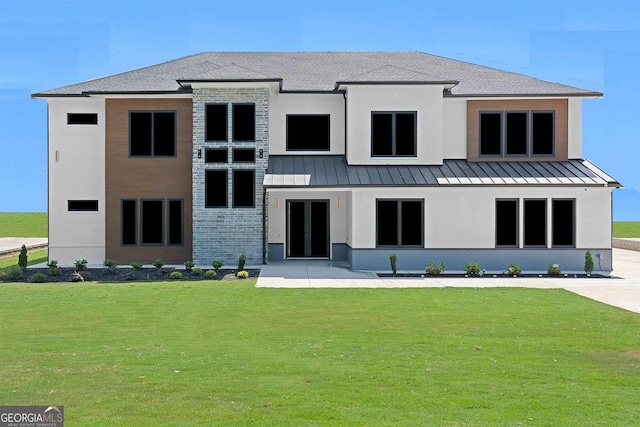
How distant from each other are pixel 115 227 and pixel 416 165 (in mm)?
12345

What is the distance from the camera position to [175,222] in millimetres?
25953

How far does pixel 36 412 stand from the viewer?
7.23 meters

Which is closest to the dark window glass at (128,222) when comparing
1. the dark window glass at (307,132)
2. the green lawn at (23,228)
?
the dark window glass at (307,132)

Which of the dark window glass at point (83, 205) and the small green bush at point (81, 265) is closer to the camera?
the small green bush at point (81, 265)

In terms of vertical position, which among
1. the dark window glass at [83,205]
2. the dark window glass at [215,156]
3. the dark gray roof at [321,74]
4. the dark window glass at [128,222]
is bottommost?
the dark window glass at [128,222]

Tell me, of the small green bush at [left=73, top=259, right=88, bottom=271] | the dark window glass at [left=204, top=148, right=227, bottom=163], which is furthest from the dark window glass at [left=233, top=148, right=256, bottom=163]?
the small green bush at [left=73, top=259, right=88, bottom=271]

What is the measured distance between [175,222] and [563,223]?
15163 millimetres

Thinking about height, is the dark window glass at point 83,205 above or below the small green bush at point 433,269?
above

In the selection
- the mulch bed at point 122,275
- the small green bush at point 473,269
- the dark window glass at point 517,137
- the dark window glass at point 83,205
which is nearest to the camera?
the mulch bed at point 122,275

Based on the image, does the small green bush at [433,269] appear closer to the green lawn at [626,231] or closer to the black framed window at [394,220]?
the black framed window at [394,220]

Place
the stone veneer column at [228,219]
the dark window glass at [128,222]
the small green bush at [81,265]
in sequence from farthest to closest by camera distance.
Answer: the dark window glass at [128,222]
the stone veneer column at [228,219]
the small green bush at [81,265]

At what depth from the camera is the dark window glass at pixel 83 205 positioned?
26188mm

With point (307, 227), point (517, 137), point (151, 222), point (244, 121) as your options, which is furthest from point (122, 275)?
point (517, 137)

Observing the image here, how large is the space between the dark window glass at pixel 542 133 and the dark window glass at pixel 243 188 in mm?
11392
